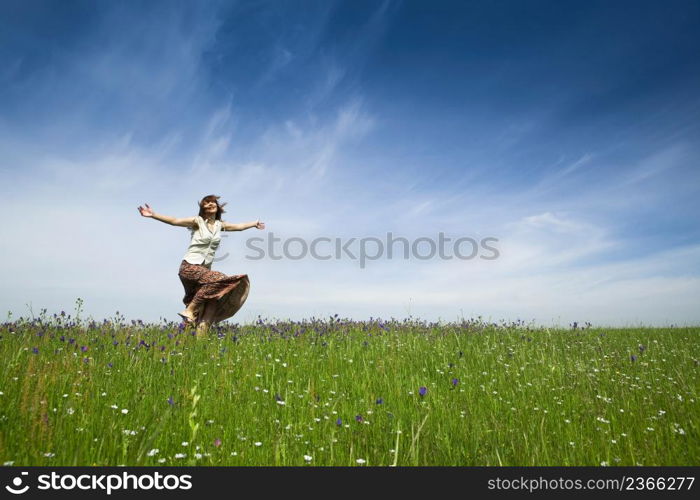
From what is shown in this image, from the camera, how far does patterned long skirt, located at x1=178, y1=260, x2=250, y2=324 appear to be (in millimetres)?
9891

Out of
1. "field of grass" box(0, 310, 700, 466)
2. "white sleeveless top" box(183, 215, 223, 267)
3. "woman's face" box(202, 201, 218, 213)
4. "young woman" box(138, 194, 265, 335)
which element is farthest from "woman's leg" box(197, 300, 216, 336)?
"woman's face" box(202, 201, 218, 213)

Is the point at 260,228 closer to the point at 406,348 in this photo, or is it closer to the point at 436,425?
the point at 406,348

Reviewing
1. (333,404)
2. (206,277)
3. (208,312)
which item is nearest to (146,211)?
(206,277)

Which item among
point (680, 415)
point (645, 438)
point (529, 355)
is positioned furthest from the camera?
point (529, 355)

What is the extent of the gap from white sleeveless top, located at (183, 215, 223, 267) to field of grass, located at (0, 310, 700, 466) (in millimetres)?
2075

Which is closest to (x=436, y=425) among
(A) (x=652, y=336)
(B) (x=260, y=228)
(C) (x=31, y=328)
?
(B) (x=260, y=228)

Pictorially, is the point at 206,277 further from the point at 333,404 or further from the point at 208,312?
the point at 333,404

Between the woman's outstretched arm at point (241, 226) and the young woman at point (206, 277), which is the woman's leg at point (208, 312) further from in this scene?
the woman's outstretched arm at point (241, 226)

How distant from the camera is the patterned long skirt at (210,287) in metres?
9.89

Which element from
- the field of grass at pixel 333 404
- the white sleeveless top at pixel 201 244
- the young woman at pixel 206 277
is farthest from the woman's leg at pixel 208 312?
the field of grass at pixel 333 404

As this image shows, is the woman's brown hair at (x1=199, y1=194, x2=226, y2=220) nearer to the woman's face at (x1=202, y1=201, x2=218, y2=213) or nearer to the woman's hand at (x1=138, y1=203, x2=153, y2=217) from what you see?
the woman's face at (x1=202, y1=201, x2=218, y2=213)

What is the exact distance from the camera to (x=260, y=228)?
10.6 meters

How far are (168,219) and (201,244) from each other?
928mm
